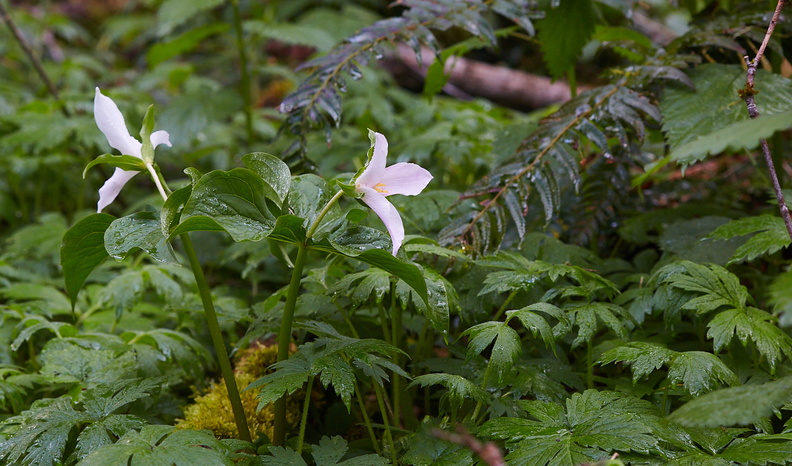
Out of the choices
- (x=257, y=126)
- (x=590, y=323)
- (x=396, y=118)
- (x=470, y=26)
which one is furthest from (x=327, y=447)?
(x=257, y=126)

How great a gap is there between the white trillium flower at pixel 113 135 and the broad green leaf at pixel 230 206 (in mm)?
275

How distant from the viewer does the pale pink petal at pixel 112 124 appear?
4.12ft

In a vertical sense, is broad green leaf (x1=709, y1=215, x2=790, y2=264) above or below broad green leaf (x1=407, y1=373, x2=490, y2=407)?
above

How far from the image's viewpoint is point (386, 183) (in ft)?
3.90

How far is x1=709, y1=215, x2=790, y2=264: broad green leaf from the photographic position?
4.68ft

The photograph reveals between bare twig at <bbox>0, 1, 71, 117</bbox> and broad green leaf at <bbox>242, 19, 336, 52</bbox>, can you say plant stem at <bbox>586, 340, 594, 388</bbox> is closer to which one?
broad green leaf at <bbox>242, 19, 336, 52</bbox>

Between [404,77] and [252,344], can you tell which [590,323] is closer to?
[252,344]

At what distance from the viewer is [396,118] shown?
9.57ft

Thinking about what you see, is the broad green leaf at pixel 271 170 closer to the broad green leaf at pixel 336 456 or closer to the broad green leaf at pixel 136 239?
the broad green leaf at pixel 136 239

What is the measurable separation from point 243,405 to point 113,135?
2.64ft

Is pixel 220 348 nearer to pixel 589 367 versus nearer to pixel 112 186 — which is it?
pixel 112 186

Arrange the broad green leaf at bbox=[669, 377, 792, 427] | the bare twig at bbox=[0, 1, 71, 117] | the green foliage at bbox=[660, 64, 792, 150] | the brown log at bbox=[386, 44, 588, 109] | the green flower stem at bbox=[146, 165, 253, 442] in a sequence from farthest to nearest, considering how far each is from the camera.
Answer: the brown log at bbox=[386, 44, 588, 109] < the bare twig at bbox=[0, 1, 71, 117] < the green foliage at bbox=[660, 64, 792, 150] < the green flower stem at bbox=[146, 165, 253, 442] < the broad green leaf at bbox=[669, 377, 792, 427]

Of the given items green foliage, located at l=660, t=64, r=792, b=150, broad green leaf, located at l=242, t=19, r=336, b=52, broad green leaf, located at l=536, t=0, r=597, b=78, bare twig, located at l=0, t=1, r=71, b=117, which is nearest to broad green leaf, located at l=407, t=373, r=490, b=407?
green foliage, located at l=660, t=64, r=792, b=150

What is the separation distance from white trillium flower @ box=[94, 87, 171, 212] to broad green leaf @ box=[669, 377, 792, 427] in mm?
1199
